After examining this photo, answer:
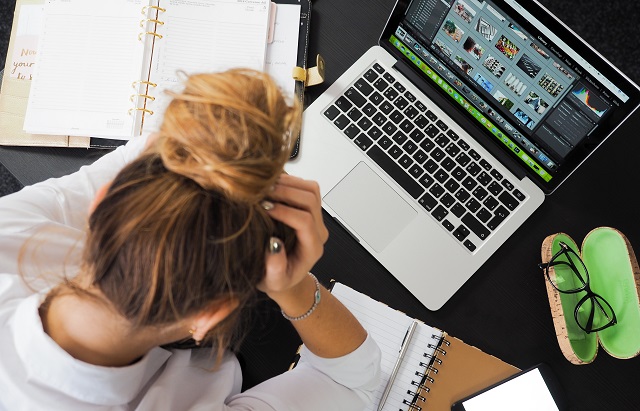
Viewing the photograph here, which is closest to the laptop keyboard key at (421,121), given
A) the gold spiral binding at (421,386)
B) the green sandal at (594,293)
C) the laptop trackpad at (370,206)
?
the laptop trackpad at (370,206)

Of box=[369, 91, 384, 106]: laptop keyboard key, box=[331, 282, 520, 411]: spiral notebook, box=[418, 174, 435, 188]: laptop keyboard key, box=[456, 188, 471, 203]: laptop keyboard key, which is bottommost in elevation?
box=[331, 282, 520, 411]: spiral notebook

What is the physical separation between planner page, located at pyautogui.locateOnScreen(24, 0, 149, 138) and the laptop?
0.28 m

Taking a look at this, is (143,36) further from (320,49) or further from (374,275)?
(374,275)

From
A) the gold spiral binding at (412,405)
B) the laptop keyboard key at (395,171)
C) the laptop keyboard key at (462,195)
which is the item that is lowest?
the gold spiral binding at (412,405)

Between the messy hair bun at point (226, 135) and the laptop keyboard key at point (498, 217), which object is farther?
the laptop keyboard key at point (498, 217)

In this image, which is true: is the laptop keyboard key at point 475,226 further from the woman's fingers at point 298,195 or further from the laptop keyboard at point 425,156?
the woman's fingers at point 298,195

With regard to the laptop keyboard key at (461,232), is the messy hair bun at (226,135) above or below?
above

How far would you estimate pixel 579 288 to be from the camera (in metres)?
0.78

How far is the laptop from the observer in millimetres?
739

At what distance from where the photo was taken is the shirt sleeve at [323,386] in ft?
2.15

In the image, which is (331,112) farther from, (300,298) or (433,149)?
(300,298)

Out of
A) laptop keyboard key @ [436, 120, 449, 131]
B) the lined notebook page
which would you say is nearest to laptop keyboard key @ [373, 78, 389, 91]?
laptop keyboard key @ [436, 120, 449, 131]

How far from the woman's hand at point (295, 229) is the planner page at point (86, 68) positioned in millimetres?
396

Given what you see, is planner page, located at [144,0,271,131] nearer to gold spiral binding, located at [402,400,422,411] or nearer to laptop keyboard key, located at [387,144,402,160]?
laptop keyboard key, located at [387,144,402,160]
